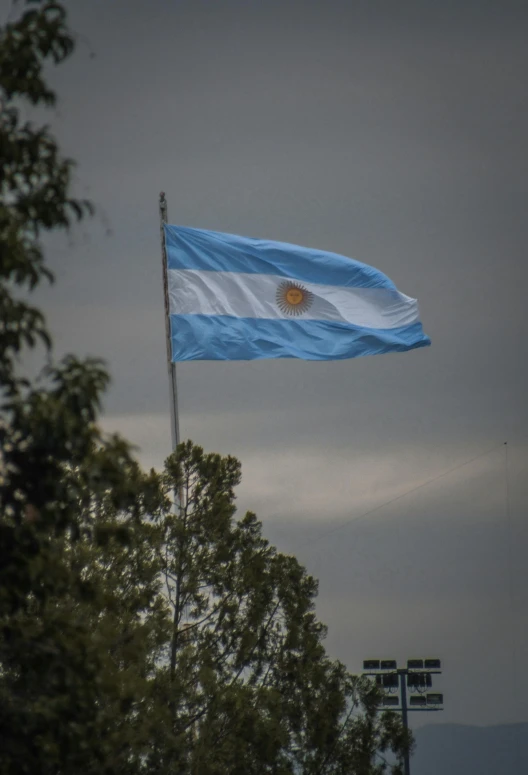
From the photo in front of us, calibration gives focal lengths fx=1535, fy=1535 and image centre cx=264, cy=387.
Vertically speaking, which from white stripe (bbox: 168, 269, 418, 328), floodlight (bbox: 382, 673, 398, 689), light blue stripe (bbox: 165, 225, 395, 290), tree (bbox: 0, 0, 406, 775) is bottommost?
tree (bbox: 0, 0, 406, 775)

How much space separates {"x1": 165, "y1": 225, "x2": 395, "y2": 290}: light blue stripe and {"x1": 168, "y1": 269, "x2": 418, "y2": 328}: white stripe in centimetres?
14

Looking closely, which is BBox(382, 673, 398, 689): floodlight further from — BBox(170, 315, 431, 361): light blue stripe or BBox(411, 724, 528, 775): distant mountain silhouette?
BBox(411, 724, 528, 775): distant mountain silhouette

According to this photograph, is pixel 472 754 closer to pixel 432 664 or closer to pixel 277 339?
pixel 432 664

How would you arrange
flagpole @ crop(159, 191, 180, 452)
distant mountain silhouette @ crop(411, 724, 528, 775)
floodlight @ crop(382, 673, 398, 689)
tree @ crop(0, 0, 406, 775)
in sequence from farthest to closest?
distant mountain silhouette @ crop(411, 724, 528, 775) < floodlight @ crop(382, 673, 398, 689) < flagpole @ crop(159, 191, 180, 452) < tree @ crop(0, 0, 406, 775)

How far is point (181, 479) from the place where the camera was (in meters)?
21.6

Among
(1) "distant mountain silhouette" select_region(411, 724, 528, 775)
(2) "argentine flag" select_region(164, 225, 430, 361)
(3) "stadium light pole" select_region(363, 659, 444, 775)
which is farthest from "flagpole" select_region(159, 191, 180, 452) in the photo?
(1) "distant mountain silhouette" select_region(411, 724, 528, 775)

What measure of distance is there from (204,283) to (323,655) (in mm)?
7041

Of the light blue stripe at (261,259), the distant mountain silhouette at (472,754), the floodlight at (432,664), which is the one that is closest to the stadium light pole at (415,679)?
the floodlight at (432,664)

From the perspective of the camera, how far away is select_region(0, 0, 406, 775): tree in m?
9.98

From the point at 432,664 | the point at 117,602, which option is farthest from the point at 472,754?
the point at 117,602

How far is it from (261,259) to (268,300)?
83 cm

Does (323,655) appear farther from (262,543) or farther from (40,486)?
(40,486)

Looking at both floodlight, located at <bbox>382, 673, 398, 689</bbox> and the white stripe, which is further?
floodlight, located at <bbox>382, 673, 398, 689</bbox>

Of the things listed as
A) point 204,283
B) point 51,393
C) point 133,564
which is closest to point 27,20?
point 51,393
